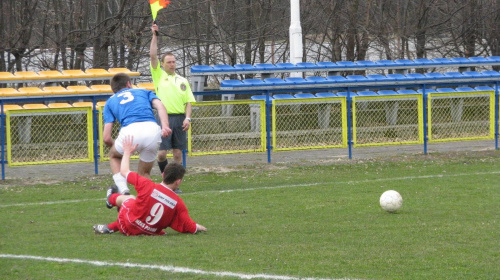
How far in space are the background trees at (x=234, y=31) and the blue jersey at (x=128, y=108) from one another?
1476 centimetres

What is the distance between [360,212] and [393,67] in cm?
1380

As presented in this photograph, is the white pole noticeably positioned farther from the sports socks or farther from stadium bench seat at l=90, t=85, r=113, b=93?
the sports socks

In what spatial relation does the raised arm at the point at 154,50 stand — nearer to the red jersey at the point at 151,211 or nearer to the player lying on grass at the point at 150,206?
the player lying on grass at the point at 150,206

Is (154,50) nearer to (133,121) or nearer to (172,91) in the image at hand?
(172,91)

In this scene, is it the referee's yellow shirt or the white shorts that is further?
the referee's yellow shirt

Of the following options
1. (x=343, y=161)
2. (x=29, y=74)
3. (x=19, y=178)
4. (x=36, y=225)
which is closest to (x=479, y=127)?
(x=343, y=161)

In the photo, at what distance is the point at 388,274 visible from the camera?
5.64 metres

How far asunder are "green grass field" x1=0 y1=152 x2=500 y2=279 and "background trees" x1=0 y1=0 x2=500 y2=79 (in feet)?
38.2

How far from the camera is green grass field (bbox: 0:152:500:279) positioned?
19.2ft

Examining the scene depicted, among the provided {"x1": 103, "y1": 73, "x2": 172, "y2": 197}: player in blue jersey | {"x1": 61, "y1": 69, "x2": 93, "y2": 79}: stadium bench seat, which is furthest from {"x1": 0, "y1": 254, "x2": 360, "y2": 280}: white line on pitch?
{"x1": 61, "y1": 69, "x2": 93, "y2": 79}: stadium bench seat

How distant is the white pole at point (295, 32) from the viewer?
20500 millimetres

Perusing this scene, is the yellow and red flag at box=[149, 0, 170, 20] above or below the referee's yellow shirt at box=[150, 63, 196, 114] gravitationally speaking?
above

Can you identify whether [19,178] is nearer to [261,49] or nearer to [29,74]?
[29,74]

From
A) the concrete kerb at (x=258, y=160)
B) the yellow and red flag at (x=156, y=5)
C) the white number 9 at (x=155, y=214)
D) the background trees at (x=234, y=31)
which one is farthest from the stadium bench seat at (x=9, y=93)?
the white number 9 at (x=155, y=214)
